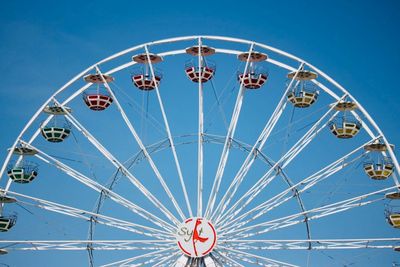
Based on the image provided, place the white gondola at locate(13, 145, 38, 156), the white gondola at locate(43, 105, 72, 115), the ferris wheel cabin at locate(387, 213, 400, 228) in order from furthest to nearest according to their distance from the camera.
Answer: the white gondola at locate(43, 105, 72, 115)
the white gondola at locate(13, 145, 38, 156)
the ferris wheel cabin at locate(387, 213, 400, 228)

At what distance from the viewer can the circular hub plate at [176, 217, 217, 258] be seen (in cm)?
3562

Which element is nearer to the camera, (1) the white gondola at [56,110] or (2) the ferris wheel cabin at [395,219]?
(2) the ferris wheel cabin at [395,219]

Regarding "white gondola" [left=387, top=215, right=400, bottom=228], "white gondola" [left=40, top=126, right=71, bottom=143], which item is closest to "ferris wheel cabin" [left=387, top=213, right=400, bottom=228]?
"white gondola" [left=387, top=215, right=400, bottom=228]

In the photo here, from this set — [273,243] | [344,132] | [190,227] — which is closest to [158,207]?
[190,227]

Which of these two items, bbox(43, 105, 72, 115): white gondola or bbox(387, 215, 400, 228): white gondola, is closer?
bbox(387, 215, 400, 228): white gondola

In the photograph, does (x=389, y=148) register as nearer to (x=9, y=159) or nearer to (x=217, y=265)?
(x=217, y=265)

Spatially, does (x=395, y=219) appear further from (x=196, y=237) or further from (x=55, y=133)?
(x=55, y=133)

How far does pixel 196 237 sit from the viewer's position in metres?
35.7

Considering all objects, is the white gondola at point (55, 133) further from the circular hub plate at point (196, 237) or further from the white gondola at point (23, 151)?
the circular hub plate at point (196, 237)

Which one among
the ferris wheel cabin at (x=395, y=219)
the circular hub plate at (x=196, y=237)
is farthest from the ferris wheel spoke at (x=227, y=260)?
the ferris wheel cabin at (x=395, y=219)

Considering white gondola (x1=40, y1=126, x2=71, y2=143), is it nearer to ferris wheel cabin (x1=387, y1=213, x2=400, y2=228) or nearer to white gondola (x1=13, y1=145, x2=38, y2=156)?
white gondola (x1=13, y1=145, x2=38, y2=156)

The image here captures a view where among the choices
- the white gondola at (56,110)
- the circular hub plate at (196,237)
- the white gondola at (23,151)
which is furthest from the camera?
the white gondola at (56,110)

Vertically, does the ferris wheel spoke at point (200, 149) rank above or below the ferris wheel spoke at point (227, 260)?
above

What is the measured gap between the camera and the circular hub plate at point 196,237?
35.6 m
